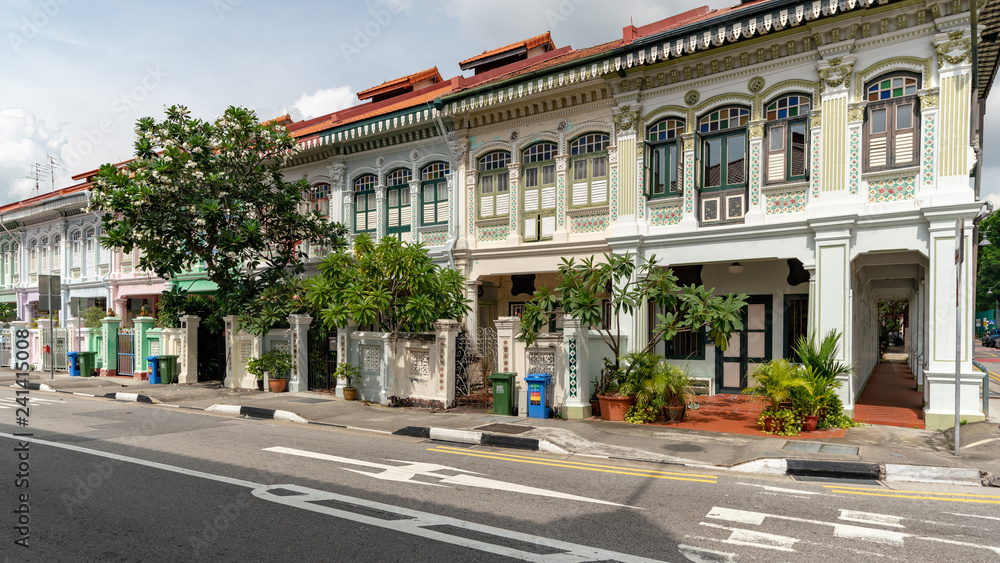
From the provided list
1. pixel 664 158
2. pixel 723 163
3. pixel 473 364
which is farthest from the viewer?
pixel 473 364

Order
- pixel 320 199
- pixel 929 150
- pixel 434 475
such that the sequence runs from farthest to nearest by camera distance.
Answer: pixel 320 199 < pixel 929 150 < pixel 434 475

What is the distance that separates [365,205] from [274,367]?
5995 millimetres

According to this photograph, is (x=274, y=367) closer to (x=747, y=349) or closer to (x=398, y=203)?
(x=398, y=203)

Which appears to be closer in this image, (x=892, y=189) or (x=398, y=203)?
(x=892, y=189)

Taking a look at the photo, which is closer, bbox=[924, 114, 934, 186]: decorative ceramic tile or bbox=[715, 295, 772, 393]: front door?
bbox=[924, 114, 934, 186]: decorative ceramic tile

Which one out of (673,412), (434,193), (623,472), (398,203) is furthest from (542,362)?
(398,203)

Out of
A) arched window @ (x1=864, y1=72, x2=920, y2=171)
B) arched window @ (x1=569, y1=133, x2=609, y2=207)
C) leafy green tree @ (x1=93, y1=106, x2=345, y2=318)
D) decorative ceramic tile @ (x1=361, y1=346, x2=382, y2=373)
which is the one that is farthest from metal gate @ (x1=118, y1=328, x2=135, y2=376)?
arched window @ (x1=864, y1=72, x2=920, y2=171)

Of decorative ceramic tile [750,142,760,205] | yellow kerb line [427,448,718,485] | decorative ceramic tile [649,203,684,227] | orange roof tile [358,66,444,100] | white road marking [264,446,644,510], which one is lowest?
yellow kerb line [427,448,718,485]

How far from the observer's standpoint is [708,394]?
52.9 ft

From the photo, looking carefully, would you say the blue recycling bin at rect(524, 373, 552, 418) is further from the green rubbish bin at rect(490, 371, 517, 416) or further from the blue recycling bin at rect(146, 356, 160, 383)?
the blue recycling bin at rect(146, 356, 160, 383)

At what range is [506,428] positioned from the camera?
37.8 ft

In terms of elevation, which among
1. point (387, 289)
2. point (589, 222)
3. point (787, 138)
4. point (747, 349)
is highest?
point (787, 138)

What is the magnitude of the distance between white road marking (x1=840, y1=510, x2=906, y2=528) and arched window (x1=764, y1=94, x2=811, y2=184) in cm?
839

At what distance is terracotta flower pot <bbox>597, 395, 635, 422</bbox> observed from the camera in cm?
Result: 1234
